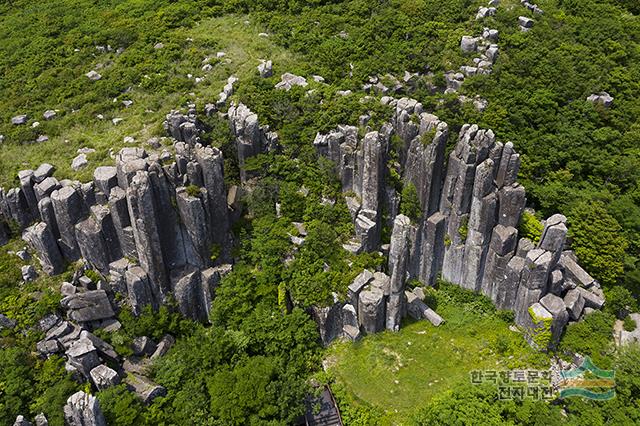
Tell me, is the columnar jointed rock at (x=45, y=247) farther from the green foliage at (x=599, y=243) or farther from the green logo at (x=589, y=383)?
the green foliage at (x=599, y=243)

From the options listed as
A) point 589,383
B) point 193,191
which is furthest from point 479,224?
point 193,191

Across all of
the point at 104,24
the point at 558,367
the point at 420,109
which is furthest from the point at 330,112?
the point at 104,24

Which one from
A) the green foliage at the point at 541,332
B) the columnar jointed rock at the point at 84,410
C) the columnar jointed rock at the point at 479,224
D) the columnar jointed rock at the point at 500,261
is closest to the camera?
the columnar jointed rock at the point at 84,410

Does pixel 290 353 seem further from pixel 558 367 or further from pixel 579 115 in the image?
pixel 579 115

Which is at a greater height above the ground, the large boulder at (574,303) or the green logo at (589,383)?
the large boulder at (574,303)

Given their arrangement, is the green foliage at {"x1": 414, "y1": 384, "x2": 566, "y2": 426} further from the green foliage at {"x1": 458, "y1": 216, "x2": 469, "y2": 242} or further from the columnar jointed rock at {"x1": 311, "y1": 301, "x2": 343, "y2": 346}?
the green foliage at {"x1": 458, "y1": 216, "x2": 469, "y2": 242}

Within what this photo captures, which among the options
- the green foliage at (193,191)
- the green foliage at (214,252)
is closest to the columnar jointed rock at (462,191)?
the green foliage at (214,252)
